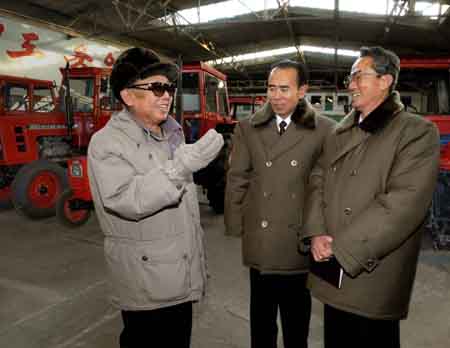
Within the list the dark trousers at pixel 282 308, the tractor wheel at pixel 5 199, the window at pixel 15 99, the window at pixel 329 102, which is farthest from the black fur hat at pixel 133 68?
the window at pixel 329 102

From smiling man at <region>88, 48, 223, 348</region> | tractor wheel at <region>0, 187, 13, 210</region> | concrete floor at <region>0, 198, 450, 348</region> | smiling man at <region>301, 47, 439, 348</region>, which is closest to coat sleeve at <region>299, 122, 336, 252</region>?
smiling man at <region>301, 47, 439, 348</region>

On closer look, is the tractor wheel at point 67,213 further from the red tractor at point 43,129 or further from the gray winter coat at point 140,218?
the gray winter coat at point 140,218

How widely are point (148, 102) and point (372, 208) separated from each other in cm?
91

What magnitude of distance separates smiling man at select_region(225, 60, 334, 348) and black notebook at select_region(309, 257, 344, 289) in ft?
0.86

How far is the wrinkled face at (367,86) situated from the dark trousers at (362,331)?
0.83 meters

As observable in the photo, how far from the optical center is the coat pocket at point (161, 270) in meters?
1.33

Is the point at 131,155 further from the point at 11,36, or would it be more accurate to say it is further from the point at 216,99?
the point at 11,36

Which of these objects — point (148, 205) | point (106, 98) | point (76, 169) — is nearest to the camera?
point (148, 205)

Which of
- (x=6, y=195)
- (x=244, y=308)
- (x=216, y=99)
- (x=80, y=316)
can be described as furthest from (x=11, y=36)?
(x=244, y=308)

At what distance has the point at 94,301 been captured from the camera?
2.91 meters

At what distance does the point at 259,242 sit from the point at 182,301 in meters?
0.56

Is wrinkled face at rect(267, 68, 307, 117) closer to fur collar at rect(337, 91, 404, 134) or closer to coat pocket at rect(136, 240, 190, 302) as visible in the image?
fur collar at rect(337, 91, 404, 134)

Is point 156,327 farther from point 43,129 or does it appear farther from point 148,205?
point 43,129

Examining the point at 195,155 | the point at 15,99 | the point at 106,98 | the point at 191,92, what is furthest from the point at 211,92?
the point at 195,155
